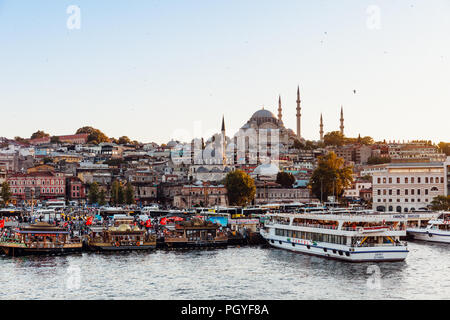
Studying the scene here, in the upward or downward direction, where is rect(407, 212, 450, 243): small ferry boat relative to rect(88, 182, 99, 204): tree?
downward

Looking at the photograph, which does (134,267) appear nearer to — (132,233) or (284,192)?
(132,233)

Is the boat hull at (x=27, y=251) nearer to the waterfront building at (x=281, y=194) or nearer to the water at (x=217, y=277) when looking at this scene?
the water at (x=217, y=277)

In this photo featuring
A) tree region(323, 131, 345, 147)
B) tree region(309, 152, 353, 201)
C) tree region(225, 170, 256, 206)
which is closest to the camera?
tree region(225, 170, 256, 206)

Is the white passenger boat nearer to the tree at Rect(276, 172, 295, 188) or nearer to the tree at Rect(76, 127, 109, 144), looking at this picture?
the tree at Rect(276, 172, 295, 188)

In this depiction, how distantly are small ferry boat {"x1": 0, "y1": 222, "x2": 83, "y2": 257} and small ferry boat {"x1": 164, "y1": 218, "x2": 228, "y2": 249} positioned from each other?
3917 millimetres

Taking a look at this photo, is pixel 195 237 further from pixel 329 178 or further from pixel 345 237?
pixel 329 178

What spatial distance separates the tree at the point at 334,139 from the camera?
319 ft

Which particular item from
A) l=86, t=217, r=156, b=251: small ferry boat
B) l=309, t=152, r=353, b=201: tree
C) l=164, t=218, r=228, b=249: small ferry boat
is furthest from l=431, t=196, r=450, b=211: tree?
l=86, t=217, r=156, b=251: small ferry boat

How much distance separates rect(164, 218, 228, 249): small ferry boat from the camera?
2436cm

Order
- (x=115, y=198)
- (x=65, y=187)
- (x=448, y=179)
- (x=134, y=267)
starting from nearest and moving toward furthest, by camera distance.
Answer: (x=134, y=267), (x=448, y=179), (x=115, y=198), (x=65, y=187)

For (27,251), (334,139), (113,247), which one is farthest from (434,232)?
(334,139)
